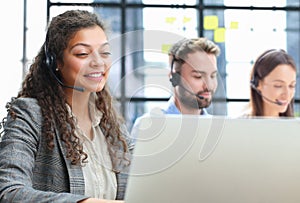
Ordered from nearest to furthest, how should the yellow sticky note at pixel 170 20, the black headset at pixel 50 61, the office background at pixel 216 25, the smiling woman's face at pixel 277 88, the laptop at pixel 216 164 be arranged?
1. the laptop at pixel 216 164
2. the black headset at pixel 50 61
3. the smiling woman's face at pixel 277 88
4. the office background at pixel 216 25
5. the yellow sticky note at pixel 170 20

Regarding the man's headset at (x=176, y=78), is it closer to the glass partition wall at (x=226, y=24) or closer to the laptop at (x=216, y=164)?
the laptop at (x=216, y=164)

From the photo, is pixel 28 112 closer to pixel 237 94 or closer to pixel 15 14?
pixel 15 14

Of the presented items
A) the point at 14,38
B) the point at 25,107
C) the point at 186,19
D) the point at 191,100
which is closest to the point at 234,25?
the point at 186,19

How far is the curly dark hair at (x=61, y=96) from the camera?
1.44m

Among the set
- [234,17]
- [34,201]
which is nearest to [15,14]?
[234,17]

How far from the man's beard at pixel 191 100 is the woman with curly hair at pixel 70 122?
22.8 inches

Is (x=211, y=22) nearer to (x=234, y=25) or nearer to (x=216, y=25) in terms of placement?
(x=216, y=25)

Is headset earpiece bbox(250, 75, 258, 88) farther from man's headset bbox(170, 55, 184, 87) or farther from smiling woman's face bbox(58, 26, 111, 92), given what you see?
smiling woman's face bbox(58, 26, 111, 92)

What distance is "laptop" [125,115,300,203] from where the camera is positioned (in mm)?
891

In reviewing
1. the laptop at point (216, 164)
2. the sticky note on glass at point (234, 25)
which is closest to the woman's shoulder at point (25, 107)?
the laptop at point (216, 164)

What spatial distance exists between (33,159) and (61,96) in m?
0.20

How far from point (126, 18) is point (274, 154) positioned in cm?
406

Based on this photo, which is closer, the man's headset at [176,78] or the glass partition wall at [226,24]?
the man's headset at [176,78]

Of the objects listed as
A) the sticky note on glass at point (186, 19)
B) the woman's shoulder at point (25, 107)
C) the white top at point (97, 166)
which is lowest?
the white top at point (97, 166)
